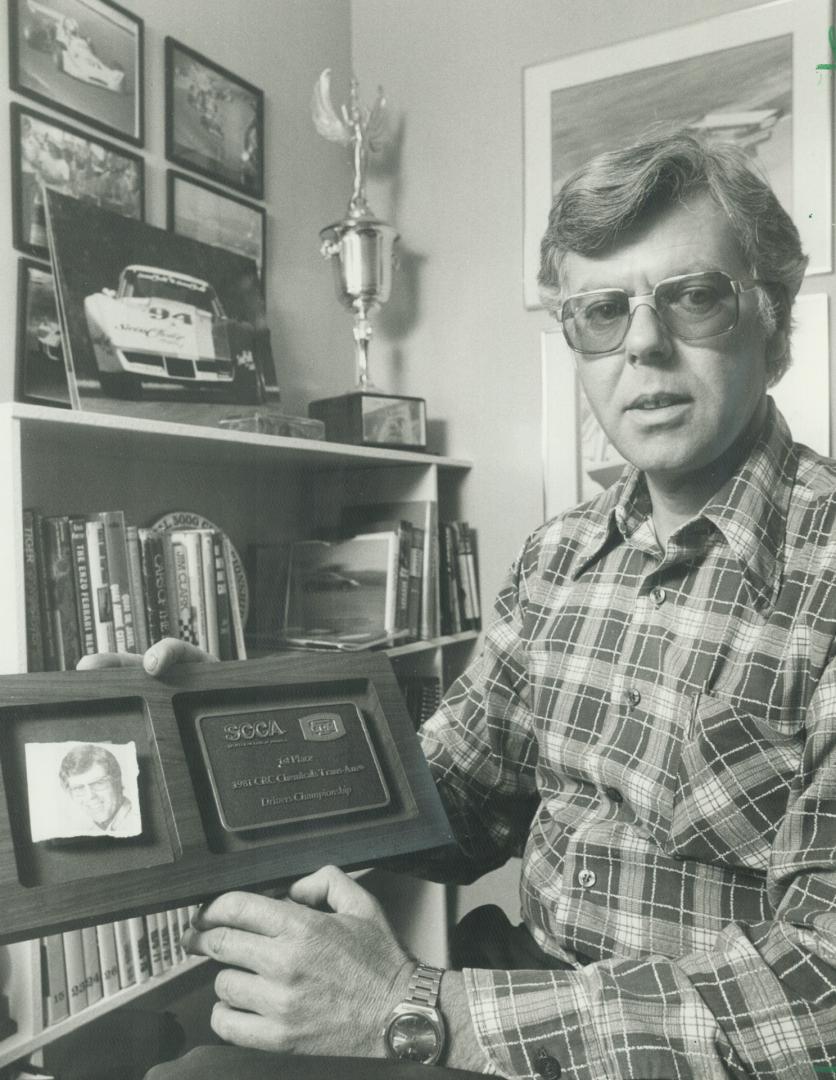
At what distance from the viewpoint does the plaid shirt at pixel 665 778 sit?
77cm

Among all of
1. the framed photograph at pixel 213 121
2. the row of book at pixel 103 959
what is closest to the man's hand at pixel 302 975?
the row of book at pixel 103 959

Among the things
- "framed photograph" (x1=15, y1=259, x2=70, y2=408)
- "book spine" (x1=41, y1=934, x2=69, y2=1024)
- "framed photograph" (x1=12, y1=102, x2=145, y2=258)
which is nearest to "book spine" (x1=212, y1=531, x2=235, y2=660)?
"framed photograph" (x1=15, y1=259, x2=70, y2=408)

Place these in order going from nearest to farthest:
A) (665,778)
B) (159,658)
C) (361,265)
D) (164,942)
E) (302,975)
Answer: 1. (302,975)
2. (159,658)
3. (665,778)
4. (164,942)
5. (361,265)

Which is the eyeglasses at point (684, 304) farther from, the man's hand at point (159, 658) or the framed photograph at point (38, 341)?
the framed photograph at point (38, 341)

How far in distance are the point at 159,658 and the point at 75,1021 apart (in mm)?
806

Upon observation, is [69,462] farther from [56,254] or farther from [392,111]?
[392,111]

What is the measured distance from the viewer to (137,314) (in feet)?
5.47

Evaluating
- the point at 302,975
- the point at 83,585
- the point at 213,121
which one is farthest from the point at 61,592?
the point at 213,121

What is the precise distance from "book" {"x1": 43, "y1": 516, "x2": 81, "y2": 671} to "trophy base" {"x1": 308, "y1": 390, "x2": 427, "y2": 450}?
882 mm

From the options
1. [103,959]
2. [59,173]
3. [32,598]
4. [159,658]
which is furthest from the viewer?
[59,173]

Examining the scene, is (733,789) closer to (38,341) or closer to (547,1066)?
(547,1066)

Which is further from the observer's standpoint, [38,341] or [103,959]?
[38,341]

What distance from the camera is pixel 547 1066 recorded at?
78cm

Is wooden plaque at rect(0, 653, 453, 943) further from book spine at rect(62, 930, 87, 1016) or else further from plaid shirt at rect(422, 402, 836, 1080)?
book spine at rect(62, 930, 87, 1016)
